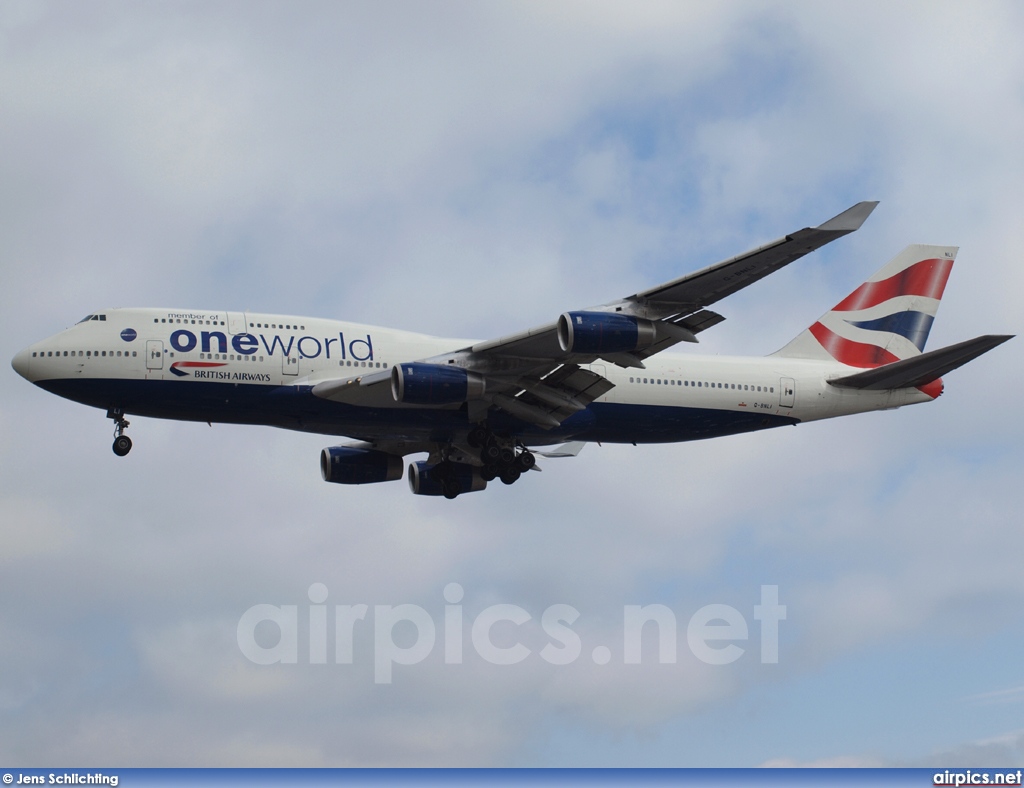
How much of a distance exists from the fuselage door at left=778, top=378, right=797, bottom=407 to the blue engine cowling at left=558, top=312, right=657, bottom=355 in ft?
Result: 31.3

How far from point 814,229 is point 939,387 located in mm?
15087

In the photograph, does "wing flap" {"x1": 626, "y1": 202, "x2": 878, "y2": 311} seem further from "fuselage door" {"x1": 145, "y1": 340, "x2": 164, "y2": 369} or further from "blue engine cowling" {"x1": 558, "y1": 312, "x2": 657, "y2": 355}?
"fuselage door" {"x1": 145, "y1": 340, "x2": 164, "y2": 369}

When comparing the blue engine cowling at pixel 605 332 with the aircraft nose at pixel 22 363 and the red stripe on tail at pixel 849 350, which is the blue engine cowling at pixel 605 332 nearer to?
the red stripe on tail at pixel 849 350

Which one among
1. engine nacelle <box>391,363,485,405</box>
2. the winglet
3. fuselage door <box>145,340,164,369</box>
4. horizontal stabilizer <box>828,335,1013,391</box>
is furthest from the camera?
fuselage door <box>145,340,164,369</box>

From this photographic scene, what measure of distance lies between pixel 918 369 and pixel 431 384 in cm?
1574

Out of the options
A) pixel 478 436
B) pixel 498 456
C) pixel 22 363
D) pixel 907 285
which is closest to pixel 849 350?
pixel 907 285

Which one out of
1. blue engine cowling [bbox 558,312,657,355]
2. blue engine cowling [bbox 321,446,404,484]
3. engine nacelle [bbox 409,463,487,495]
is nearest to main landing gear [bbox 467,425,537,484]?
engine nacelle [bbox 409,463,487,495]

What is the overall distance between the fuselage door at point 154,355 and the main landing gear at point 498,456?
968 cm

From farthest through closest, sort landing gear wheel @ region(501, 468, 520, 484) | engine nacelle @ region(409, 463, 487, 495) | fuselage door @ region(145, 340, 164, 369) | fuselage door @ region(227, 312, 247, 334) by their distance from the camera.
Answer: engine nacelle @ region(409, 463, 487, 495) < landing gear wheel @ region(501, 468, 520, 484) < fuselage door @ region(227, 312, 247, 334) < fuselage door @ region(145, 340, 164, 369)

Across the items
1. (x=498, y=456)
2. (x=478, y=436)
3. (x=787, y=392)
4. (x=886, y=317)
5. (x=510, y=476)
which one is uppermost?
(x=886, y=317)

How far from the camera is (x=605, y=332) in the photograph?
122 feet

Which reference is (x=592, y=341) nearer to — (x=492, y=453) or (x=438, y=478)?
(x=492, y=453)

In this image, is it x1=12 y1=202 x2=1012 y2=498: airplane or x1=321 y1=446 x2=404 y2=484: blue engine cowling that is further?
x1=321 y1=446 x2=404 y2=484: blue engine cowling

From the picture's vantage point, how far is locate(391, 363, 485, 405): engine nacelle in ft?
129
